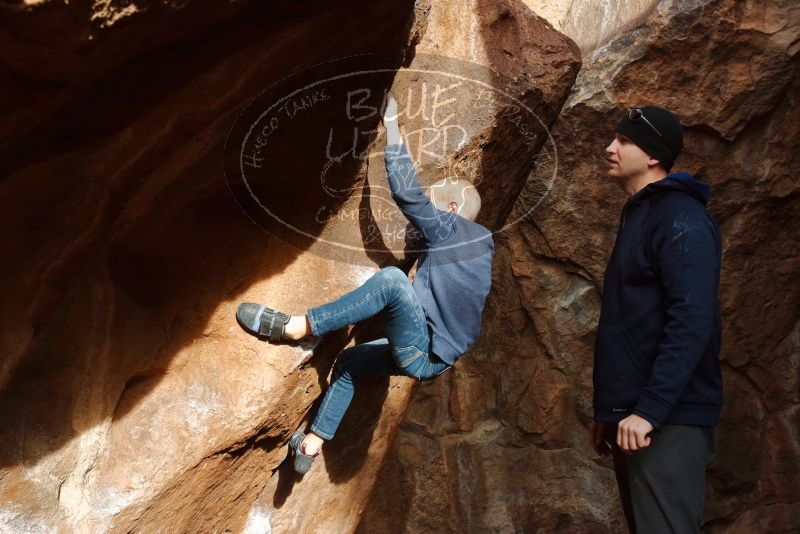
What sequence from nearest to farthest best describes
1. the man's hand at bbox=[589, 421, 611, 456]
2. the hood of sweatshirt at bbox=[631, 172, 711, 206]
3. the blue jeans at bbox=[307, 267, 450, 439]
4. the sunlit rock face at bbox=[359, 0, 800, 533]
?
1. the hood of sweatshirt at bbox=[631, 172, 711, 206]
2. the man's hand at bbox=[589, 421, 611, 456]
3. the blue jeans at bbox=[307, 267, 450, 439]
4. the sunlit rock face at bbox=[359, 0, 800, 533]

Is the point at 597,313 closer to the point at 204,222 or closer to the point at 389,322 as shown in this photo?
the point at 389,322

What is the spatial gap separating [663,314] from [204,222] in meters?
1.30

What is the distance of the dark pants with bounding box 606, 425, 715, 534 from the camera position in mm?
1896

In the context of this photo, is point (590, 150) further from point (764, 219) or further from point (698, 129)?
point (764, 219)

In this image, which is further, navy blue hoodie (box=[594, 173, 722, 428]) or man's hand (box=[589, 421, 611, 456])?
man's hand (box=[589, 421, 611, 456])

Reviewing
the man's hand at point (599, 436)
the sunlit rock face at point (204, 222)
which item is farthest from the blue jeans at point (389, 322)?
the man's hand at point (599, 436)

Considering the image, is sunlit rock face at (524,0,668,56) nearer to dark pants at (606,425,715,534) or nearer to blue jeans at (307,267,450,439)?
blue jeans at (307,267,450,439)

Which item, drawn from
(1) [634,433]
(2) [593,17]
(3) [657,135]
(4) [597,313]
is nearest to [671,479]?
(1) [634,433]

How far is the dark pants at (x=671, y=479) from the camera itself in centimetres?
190

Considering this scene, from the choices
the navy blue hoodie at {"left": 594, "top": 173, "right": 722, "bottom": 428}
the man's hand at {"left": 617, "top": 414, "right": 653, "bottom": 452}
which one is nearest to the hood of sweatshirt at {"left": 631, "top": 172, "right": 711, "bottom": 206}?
the navy blue hoodie at {"left": 594, "top": 173, "right": 722, "bottom": 428}

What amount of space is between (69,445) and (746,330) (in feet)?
8.02

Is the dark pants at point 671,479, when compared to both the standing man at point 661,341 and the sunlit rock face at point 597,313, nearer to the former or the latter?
the standing man at point 661,341

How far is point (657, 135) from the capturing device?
2.04 m

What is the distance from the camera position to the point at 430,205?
7.62 ft
